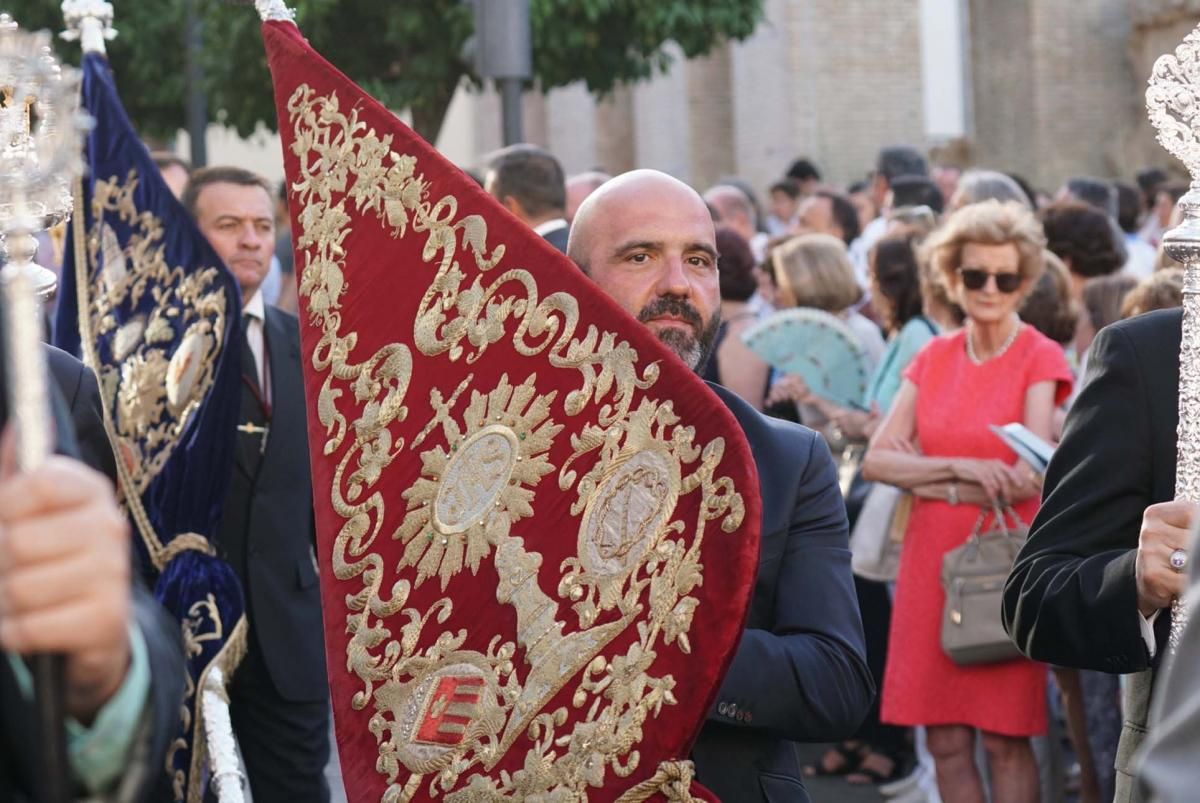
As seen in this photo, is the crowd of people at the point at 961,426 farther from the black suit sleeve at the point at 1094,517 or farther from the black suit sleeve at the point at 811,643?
the black suit sleeve at the point at 811,643

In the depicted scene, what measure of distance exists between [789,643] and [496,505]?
521 millimetres

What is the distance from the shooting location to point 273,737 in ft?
20.0

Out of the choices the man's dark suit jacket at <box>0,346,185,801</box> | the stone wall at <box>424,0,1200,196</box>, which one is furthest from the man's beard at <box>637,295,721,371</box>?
the stone wall at <box>424,0,1200,196</box>

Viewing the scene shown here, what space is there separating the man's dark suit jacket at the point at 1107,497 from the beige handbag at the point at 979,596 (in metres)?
2.71

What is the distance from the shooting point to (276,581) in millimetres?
6117

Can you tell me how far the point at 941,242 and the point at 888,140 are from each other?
15602 millimetres

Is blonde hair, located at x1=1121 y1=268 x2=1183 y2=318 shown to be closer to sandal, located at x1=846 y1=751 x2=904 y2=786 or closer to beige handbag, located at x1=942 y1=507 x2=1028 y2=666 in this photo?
beige handbag, located at x1=942 y1=507 x2=1028 y2=666

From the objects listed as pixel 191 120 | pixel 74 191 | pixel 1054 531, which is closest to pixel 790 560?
pixel 1054 531

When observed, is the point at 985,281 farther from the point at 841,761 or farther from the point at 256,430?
the point at 841,761

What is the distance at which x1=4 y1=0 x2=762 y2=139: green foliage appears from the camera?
15.2m

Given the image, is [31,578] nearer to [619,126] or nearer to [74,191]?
[74,191]

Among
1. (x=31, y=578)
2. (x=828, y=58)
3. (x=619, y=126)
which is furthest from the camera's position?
(x=619, y=126)

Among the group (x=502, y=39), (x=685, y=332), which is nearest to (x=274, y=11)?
(x=685, y=332)

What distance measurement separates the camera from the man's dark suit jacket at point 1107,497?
341 cm
